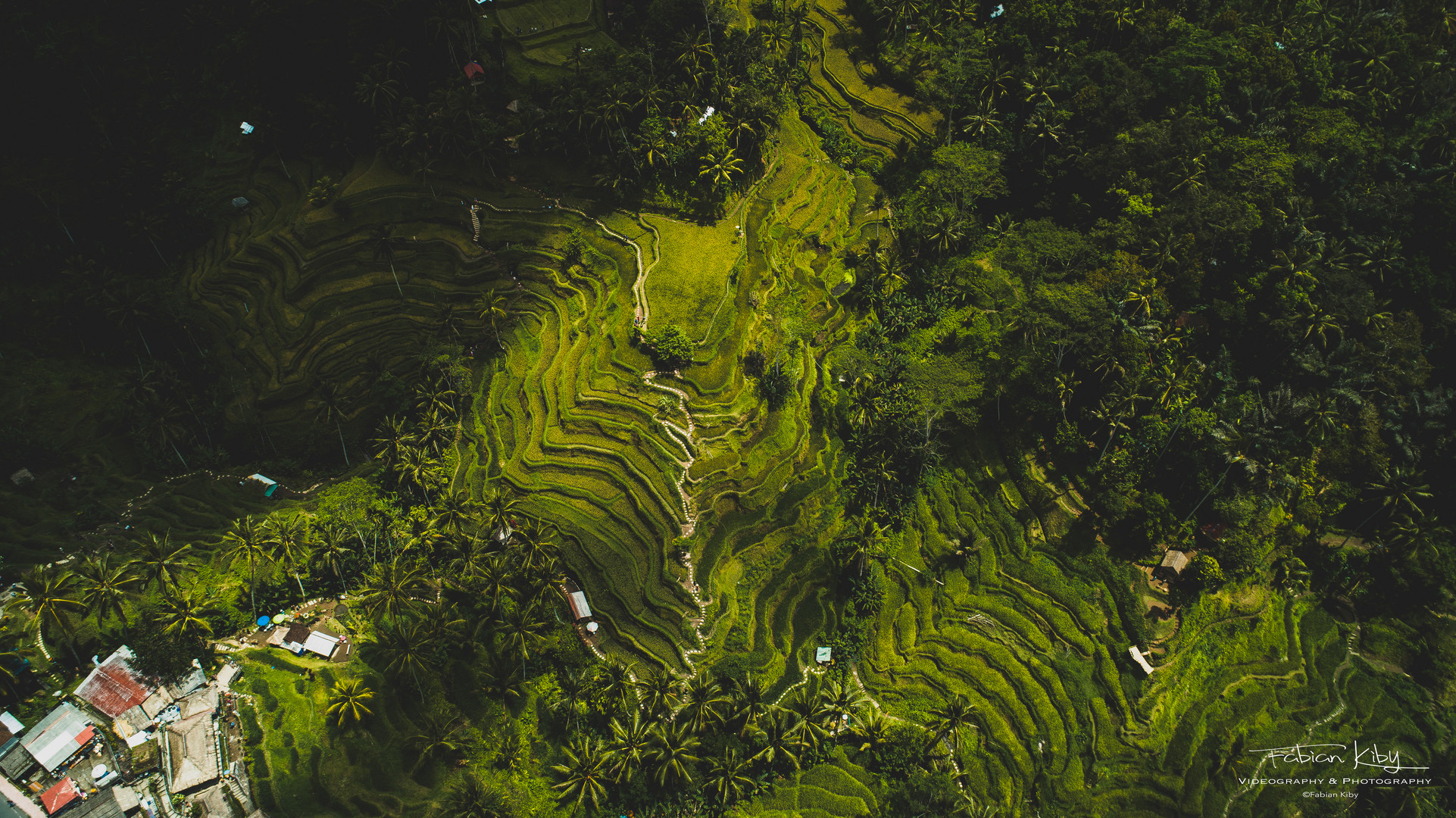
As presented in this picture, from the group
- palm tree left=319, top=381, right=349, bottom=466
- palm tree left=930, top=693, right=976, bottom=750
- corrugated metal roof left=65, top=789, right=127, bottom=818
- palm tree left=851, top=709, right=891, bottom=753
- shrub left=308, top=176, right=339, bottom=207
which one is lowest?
corrugated metal roof left=65, top=789, right=127, bottom=818

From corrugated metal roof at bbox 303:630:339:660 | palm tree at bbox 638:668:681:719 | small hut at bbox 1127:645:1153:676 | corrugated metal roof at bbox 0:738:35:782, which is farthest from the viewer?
small hut at bbox 1127:645:1153:676

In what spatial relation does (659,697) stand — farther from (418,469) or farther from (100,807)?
(100,807)

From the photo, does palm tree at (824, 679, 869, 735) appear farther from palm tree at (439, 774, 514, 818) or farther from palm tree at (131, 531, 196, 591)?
palm tree at (131, 531, 196, 591)

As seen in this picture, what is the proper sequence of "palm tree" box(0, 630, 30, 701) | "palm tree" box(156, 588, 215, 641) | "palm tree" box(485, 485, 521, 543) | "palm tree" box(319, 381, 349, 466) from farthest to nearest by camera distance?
"palm tree" box(319, 381, 349, 466), "palm tree" box(485, 485, 521, 543), "palm tree" box(156, 588, 215, 641), "palm tree" box(0, 630, 30, 701)

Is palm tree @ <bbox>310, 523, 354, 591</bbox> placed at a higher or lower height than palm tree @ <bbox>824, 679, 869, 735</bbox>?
higher

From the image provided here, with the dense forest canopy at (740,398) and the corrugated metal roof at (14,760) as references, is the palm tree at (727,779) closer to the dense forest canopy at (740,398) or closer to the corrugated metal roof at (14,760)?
the dense forest canopy at (740,398)

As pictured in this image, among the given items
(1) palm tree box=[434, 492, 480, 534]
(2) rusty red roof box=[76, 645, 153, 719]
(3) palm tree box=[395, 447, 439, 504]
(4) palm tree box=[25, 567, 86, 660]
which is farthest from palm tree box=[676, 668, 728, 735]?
(4) palm tree box=[25, 567, 86, 660]

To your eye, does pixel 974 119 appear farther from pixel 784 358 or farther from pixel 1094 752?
pixel 1094 752

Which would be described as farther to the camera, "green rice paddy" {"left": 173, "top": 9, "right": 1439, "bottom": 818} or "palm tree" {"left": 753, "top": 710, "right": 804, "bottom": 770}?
"green rice paddy" {"left": 173, "top": 9, "right": 1439, "bottom": 818}
